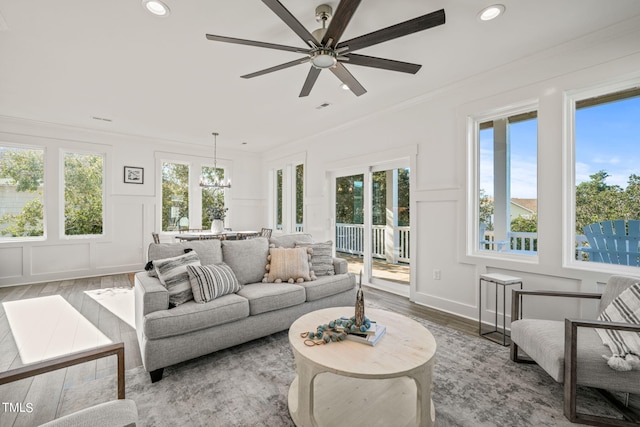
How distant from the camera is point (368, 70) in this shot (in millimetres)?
3129

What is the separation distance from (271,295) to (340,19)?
7.36ft

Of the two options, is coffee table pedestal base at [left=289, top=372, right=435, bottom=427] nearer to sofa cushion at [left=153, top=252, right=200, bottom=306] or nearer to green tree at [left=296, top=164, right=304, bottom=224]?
sofa cushion at [left=153, top=252, right=200, bottom=306]

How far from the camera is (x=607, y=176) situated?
2664 millimetres

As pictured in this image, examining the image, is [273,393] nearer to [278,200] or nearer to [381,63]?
[381,63]

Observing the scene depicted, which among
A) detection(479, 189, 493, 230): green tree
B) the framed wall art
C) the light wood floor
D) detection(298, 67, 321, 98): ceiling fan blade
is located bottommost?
the light wood floor

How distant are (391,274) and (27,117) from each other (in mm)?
6372

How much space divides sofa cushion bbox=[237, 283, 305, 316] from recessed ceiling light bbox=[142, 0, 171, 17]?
7.82 feet

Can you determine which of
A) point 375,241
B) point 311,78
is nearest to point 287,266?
point 311,78

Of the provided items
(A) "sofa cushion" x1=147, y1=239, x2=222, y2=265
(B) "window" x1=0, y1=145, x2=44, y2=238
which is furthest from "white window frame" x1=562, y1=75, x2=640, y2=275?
(B) "window" x1=0, y1=145, x2=44, y2=238

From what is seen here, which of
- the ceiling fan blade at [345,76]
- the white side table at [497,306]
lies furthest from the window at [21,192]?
the white side table at [497,306]

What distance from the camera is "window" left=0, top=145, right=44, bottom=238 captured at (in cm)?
483

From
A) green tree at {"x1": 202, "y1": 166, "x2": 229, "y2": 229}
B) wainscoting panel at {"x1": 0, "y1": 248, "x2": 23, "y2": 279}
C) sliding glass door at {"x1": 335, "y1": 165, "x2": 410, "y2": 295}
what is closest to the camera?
sliding glass door at {"x1": 335, "y1": 165, "x2": 410, "y2": 295}

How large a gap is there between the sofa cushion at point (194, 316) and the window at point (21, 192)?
4.65 metres

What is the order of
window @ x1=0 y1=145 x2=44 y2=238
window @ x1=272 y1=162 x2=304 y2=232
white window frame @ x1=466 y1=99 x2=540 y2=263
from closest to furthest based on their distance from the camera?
white window frame @ x1=466 y1=99 x2=540 y2=263 < window @ x1=0 y1=145 x2=44 y2=238 < window @ x1=272 y1=162 x2=304 y2=232
